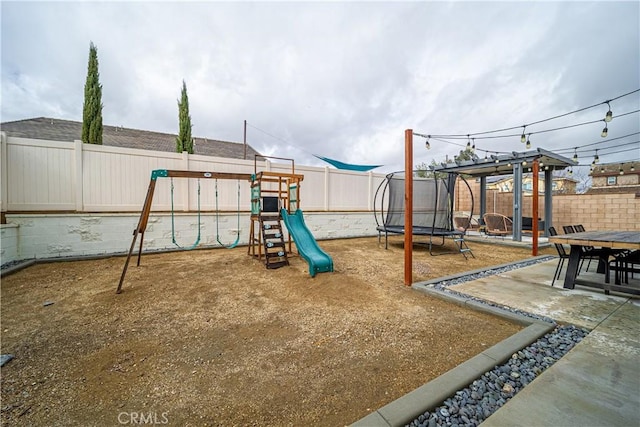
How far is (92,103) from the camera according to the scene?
257 inches

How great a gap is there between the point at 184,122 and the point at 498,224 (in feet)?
36.2

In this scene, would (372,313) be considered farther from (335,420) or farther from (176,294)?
(176,294)

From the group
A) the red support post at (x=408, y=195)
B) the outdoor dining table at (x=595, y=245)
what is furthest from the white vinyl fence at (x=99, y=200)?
the outdoor dining table at (x=595, y=245)

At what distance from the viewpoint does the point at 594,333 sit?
6.24ft

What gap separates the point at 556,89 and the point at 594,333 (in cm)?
969

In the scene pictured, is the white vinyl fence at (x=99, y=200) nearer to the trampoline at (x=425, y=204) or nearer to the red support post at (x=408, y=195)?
the trampoline at (x=425, y=204)

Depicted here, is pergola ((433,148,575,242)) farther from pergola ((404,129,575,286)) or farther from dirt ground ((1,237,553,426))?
dirt ground ((1,237,553,426))

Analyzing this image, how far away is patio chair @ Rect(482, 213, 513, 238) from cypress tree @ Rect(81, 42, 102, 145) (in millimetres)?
11952

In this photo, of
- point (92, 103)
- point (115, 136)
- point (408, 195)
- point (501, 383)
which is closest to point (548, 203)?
point (408, 195)

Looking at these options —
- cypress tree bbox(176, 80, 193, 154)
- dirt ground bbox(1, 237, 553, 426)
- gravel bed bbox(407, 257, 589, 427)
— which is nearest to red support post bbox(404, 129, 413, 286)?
dirt ground bbox(1, 237, 553, 426)

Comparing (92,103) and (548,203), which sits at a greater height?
(92,103)

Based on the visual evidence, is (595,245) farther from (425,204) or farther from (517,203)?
(517,203)

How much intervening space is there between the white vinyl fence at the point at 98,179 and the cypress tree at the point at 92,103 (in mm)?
2618

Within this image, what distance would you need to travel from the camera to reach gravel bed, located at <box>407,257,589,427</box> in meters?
1.16
